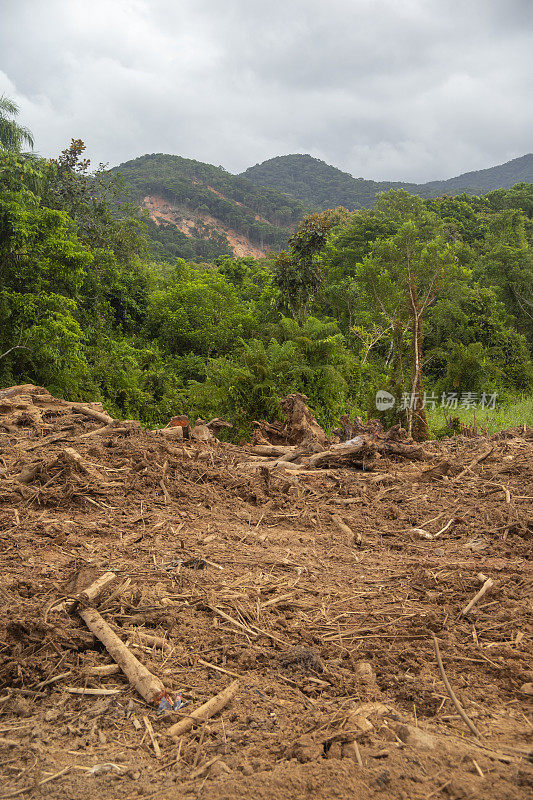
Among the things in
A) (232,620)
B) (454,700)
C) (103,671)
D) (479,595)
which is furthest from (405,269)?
(103,671)

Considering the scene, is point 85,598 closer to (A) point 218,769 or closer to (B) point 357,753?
(A) point 218,769

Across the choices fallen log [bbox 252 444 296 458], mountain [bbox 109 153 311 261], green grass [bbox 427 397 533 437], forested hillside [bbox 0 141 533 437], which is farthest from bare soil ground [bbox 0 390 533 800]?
mountain [bbox 109 153 311 261]

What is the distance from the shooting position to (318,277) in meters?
20.7

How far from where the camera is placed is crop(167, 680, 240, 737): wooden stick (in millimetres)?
1704

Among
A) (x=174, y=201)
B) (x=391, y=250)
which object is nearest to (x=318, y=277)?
(x=391, y=250)

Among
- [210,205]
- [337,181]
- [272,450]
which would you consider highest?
[337,181]

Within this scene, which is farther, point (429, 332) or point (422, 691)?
point (429, 332)

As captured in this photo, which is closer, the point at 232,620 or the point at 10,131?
the point at 232,620

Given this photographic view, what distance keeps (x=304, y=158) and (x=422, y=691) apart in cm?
14731

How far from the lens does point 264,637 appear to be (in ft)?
7.42

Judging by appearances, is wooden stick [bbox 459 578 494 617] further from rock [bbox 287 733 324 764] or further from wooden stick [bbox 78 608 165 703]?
wooden stick [bbox 78 608 165 703]

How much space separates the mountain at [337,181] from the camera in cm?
9469

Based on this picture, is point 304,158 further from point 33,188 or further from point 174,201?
point 33,188

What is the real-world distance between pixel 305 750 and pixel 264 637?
2.44 feet
